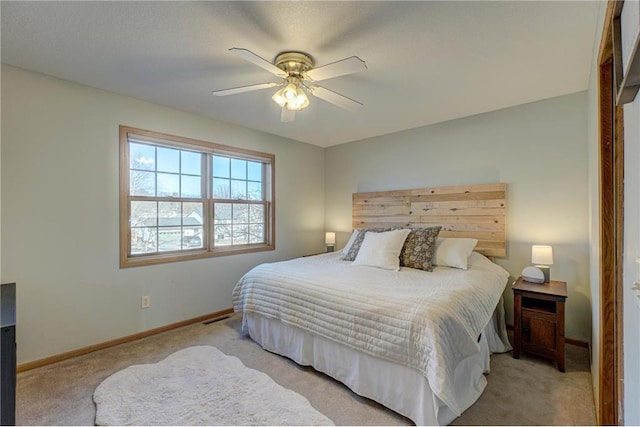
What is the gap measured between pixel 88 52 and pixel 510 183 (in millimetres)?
3831

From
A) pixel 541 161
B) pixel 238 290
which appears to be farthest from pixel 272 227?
pixel 541 161

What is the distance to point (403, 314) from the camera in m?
1.74

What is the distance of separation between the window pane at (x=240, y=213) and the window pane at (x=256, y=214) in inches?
2.4

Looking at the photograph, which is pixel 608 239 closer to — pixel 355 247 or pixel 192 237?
pixel 355 247

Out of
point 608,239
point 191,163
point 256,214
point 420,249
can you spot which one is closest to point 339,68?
point 608,239

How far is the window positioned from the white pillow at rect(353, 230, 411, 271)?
1551mm

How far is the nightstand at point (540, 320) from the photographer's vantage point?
2.27m

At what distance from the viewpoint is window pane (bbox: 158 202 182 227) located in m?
3.17

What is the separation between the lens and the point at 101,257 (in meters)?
2.68

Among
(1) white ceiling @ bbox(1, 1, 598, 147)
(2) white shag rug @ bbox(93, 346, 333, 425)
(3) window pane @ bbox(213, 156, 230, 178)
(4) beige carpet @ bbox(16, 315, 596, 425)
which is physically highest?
(1) white ceiling @ bbox(1, 1, 598, 147)

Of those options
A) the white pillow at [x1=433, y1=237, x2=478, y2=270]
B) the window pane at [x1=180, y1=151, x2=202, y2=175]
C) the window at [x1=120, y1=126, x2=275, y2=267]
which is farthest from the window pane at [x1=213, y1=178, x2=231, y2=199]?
the white pillow at [x1=433, y1=237, x2=478, y2=270]

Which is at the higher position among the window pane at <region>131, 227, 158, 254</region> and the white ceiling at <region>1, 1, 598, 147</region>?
the white ceiling at <region>1, 1, 598, 147</region>

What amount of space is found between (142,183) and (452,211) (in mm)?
3399

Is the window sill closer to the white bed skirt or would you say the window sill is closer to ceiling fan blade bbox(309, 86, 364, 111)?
the white bed skirt
